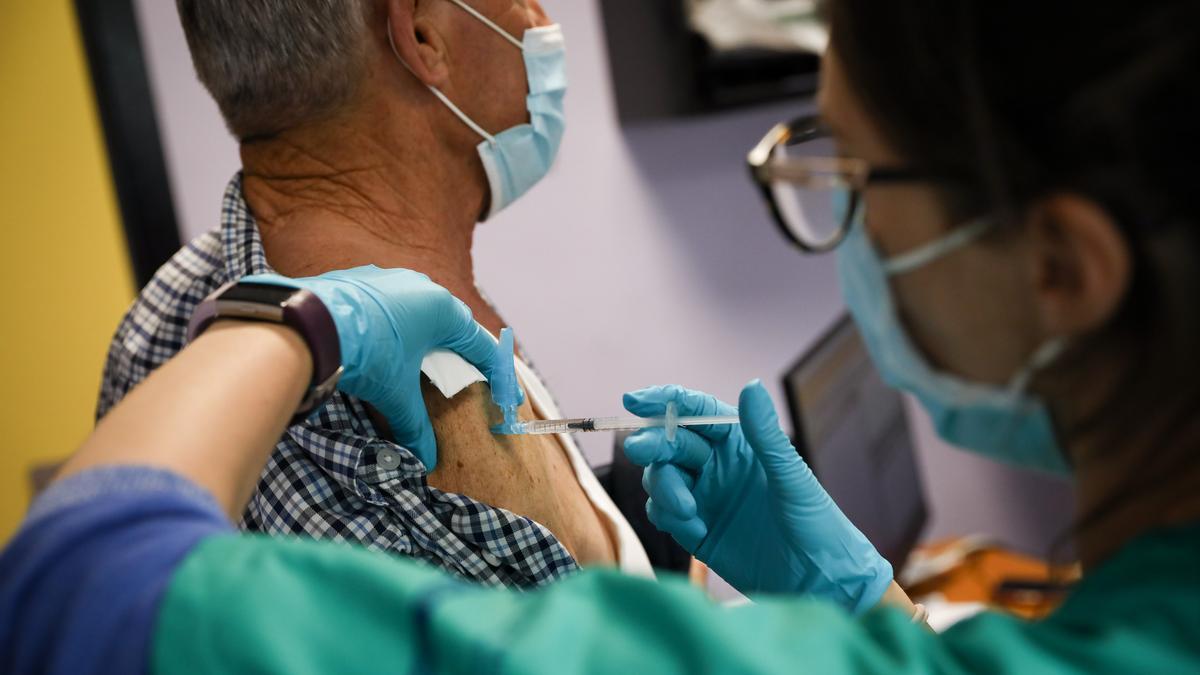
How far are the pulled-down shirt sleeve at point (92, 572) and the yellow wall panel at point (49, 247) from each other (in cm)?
152

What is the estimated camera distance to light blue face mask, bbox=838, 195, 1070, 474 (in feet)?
2.33

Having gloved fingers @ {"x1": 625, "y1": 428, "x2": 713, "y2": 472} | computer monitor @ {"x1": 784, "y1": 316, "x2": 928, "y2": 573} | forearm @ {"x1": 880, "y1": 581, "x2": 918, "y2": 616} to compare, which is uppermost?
gloved fingers @ {"x1": 625, "y1": 428, "x2": 713, "y2": 472}

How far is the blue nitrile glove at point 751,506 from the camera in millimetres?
1018

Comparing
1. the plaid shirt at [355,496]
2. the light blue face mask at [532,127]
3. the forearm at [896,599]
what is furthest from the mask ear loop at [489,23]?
the forearm at [896,599]

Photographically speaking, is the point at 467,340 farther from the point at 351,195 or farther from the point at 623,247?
the point at 623,247

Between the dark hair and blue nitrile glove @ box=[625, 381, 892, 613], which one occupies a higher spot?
the dark hair

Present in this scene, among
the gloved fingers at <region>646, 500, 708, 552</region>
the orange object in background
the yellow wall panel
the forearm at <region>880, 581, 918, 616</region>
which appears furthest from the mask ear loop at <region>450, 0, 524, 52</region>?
the orange object in background

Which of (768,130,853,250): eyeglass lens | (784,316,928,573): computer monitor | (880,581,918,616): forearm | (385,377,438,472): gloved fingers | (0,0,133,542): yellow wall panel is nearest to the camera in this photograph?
(768,130,853,250): eyeglass lens

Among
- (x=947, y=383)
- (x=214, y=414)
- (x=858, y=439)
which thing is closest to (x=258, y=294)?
(x=214, y=414)

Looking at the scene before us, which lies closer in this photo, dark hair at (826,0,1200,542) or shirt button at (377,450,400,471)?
dark hair at (826,0,1200,542)

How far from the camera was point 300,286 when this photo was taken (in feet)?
2.64

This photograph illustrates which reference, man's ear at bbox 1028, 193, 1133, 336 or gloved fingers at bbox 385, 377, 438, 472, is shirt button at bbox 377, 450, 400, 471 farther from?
man's ear at bbox 1028, 193, 1133, 336

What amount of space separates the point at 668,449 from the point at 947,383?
392mm

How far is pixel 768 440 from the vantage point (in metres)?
1.00
